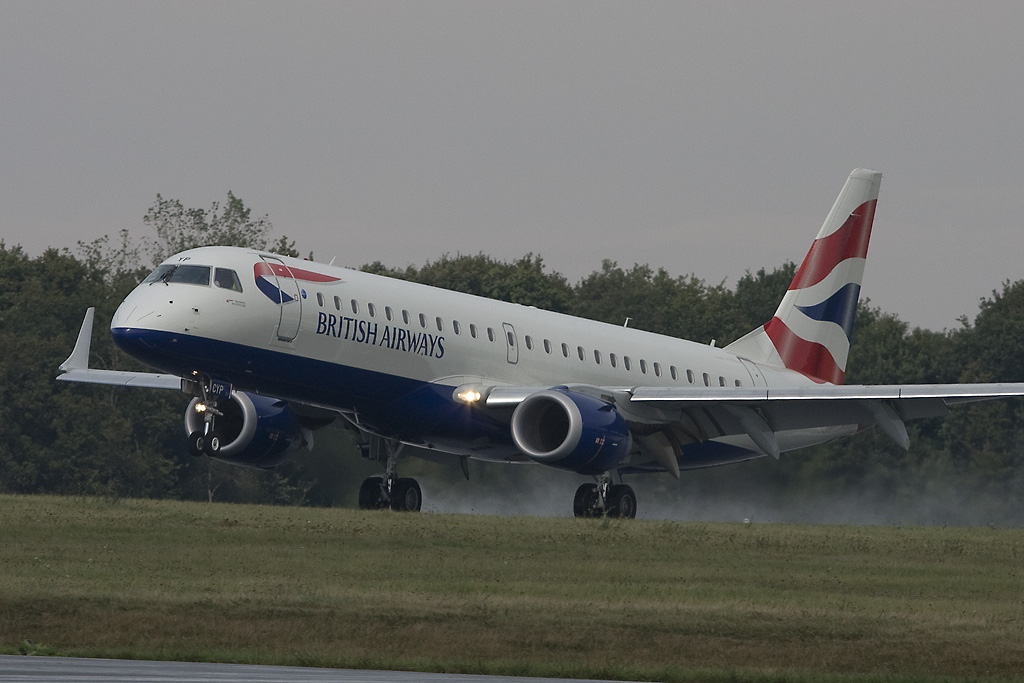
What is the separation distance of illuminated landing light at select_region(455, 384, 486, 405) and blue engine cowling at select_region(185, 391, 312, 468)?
163 inches

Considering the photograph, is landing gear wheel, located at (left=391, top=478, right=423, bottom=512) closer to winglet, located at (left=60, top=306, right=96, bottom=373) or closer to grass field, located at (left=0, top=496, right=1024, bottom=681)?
grass field, located at (left=0, top=496, right=1024, bottom=681)

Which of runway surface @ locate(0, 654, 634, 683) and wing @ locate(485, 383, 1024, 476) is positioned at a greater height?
wing @ locate(485, 383, 1024, 476)

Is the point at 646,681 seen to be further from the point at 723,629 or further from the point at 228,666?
the point at 228,666

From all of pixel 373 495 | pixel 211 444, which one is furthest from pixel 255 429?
pixel 211 444

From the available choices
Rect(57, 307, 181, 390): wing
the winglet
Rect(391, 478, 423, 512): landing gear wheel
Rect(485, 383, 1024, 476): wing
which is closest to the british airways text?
Rect(485, 383, 1024, 476): wing

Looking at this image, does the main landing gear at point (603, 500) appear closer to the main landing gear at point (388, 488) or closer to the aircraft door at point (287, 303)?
the main landing gear at point (388, 488)

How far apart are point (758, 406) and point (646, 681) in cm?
1768

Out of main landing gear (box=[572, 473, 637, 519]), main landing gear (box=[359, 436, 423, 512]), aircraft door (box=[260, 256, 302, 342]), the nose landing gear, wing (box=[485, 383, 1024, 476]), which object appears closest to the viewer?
aircraft door (box=[260, 256, 302, 342])

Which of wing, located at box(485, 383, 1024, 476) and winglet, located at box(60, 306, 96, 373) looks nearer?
wing, located at box(485, 383, 1024, 476)

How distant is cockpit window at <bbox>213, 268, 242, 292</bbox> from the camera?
27.7m

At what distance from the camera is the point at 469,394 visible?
30.3m

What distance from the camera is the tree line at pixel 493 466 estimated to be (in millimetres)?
43375

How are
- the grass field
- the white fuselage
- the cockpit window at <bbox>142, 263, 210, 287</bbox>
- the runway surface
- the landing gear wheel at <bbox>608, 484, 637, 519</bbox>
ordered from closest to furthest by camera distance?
the runway surface → the grass field → the white fuselage → the cockpit window at <bbox>142, 263, 210, 287</bbox> → the landing gear wheel at <bbox>608, 484, 637, 519</bbox>

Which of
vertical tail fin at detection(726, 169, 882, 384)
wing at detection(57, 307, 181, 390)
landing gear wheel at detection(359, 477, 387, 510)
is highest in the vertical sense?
vertical tail fin at detection(726, 169, 882, 384)
